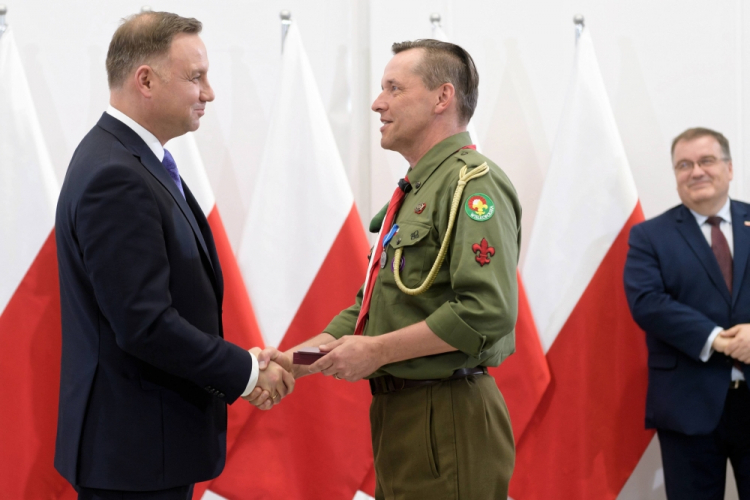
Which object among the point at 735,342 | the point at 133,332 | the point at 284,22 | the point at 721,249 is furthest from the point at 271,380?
the point at 721,249

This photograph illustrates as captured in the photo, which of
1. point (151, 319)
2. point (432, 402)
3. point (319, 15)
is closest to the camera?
point (151, 319)

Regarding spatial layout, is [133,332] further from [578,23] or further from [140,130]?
[578,23]

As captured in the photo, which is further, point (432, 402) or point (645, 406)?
point (645, 406)

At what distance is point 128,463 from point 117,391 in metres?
0.16

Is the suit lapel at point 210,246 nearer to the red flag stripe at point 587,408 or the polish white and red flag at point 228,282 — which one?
the polish white and red flag at point 228,282

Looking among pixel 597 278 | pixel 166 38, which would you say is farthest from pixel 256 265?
pixel 597 278

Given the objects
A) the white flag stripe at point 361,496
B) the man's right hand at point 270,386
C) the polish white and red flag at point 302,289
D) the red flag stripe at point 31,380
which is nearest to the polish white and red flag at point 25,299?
the red flag stripe at point 31,380

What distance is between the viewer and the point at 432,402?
1731mm

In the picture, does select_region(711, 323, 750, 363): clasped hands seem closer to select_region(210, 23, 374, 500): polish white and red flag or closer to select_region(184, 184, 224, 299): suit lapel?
select_region(210, 23, 374, 500): polish white and red flag

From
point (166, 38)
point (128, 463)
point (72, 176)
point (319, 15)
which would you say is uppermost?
point (319, 15)

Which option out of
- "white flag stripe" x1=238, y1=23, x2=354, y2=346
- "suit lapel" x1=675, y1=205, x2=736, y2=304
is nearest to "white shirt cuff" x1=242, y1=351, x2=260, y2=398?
"white flag stripe" x1=238, y1=23, x2=354, y2=346

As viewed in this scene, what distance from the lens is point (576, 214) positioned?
2855mm

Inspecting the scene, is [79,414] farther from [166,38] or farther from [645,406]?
[645,406]

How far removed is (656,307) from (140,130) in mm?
1911
